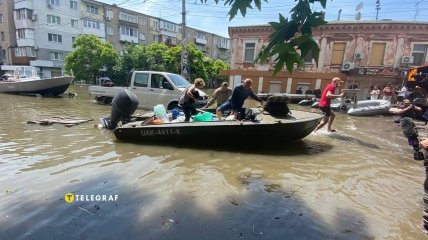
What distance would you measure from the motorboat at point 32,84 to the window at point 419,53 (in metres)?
24.6

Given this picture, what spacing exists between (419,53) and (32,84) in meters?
27.1

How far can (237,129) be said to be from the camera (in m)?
5.77

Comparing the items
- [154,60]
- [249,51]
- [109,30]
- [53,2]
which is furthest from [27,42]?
[249,51]

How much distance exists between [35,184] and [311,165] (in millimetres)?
4756

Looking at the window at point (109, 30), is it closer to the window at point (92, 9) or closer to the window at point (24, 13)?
the window at point (92, 9)

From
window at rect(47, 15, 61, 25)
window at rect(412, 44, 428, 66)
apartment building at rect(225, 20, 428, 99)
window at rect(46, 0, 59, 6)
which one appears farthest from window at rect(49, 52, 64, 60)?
window at rect(412, 44, 428, 66)

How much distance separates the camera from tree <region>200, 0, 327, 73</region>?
203 centimetres

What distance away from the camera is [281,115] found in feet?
20.9

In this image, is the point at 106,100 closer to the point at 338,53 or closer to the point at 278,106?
the point at 278,106

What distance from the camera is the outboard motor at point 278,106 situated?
20.6 ft

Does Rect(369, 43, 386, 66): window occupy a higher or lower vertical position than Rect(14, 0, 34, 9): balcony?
lower

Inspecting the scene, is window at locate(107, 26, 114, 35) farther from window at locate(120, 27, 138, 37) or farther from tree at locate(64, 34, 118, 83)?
tree at locate(64, 34, 118, 83)

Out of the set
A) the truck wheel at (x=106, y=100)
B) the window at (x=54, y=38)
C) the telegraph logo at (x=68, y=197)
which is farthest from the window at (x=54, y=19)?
the telegraph logo at (x=68, y=197)

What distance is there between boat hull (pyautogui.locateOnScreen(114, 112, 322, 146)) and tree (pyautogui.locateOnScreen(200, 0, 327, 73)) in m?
3.60
